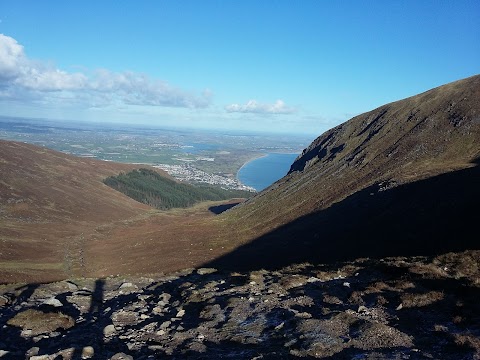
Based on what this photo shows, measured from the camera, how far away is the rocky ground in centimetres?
1270

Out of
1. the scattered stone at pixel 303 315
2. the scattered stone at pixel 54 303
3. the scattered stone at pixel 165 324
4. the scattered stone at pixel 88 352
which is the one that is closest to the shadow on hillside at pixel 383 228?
the scattered stone at pixel 303 315

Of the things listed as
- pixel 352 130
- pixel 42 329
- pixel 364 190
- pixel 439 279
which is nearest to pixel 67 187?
pixel 352 130

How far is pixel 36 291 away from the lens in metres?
26.0

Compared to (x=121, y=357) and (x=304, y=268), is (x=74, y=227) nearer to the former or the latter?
(x=304, y=268)

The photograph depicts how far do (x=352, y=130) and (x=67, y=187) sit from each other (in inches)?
4061

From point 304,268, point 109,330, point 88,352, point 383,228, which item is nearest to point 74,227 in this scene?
point 383,228

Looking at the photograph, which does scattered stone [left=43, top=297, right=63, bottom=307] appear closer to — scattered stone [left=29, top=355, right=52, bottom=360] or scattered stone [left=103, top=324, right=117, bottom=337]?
scattered stone [left=103, top=324, right=117, bottom=337]

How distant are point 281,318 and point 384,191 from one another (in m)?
40.0

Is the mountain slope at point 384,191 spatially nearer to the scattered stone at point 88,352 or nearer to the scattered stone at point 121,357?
the scattered stone at point 121,357

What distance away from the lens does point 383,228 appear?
4006 cm

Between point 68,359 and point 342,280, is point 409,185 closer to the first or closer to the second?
point 342,280

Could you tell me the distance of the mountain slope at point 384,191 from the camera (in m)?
36.4

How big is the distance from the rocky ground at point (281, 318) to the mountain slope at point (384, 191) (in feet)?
39.1

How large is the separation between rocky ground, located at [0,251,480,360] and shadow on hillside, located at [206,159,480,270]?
427 inches
